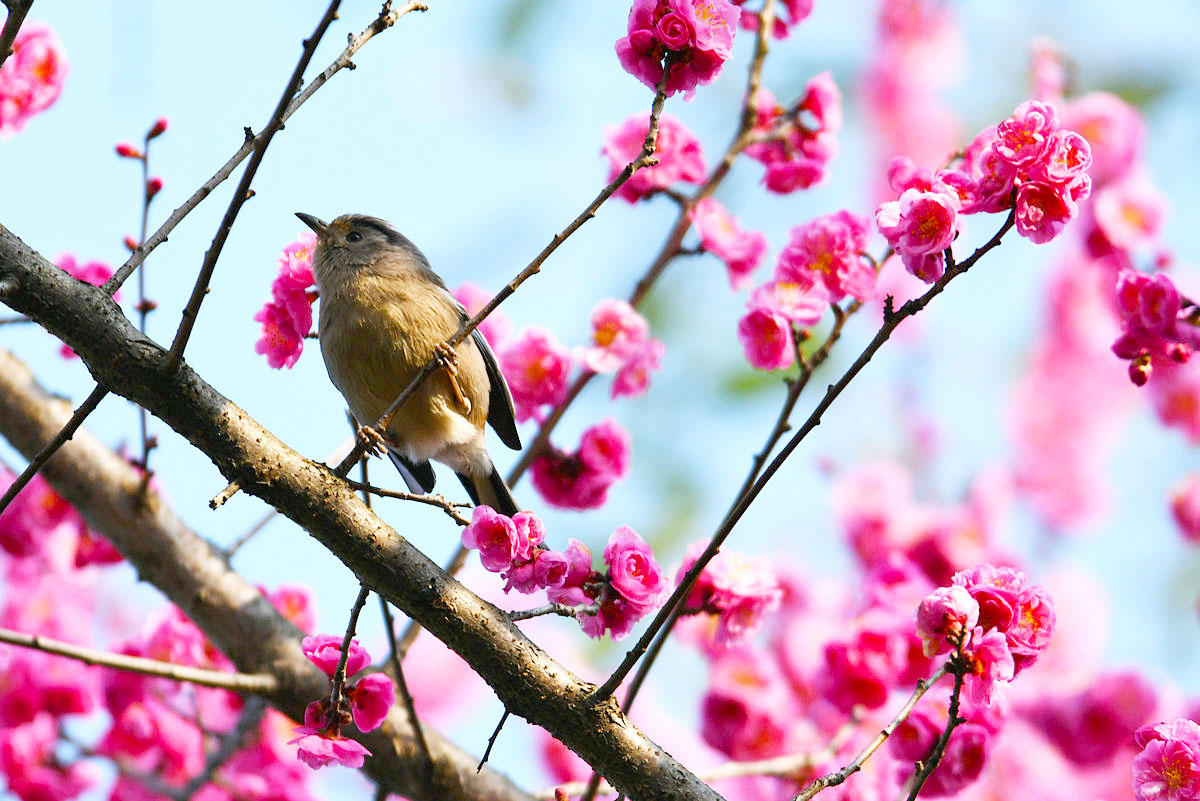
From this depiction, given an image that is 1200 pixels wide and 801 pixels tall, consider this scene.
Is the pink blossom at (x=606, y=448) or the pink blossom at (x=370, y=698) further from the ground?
the pink blossom at (x=606, y=448)

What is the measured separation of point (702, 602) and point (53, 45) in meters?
2.21

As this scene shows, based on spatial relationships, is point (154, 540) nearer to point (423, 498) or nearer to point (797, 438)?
point (423, 498)

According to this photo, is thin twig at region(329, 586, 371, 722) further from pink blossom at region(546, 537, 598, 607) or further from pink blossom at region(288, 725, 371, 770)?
pink blossom at region(546, 537, 598, 607)

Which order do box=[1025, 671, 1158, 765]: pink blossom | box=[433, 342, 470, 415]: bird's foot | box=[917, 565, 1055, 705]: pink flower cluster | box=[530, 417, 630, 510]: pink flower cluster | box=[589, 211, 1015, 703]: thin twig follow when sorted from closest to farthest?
box=[589, 211, 1015, 703]: thin twig
box=[917, 565, 1055, 705]: pink flower cluster
box=[433, 342, 470, 415]: bird's foot
box=[530, 417, 630, 510]: pink flower cluster
box=[1025, 671, 1158, 765]: pink blossom

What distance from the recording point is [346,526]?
6.23 ft

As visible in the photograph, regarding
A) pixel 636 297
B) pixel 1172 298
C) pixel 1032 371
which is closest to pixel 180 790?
pixel 636 297

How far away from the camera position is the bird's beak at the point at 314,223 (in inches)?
134

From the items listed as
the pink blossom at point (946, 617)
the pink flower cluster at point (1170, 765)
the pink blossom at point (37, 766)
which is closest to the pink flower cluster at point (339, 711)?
the pink blossom at point (946, 617)

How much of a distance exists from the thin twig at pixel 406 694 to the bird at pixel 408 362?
652 mm

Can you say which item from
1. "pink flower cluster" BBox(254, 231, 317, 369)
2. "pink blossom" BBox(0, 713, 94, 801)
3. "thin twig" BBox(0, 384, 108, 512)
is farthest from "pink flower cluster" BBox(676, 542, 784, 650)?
"pink blossom" BBox(0, 713, 94, 801)

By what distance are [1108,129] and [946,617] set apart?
126 inches

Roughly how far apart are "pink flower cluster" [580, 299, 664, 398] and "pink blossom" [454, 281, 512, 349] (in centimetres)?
34

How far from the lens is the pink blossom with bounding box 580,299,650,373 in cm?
290

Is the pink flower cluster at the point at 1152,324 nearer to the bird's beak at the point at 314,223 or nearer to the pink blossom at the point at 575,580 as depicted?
the pink blossom at the point at 575,580
